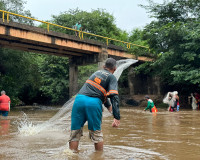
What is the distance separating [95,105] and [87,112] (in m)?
0.18

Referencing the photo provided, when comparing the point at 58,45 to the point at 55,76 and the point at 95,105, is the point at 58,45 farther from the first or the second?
the point at 95,105

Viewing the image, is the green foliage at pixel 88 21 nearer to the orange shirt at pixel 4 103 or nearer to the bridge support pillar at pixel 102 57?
the bridge support pillar at pixel 102 57

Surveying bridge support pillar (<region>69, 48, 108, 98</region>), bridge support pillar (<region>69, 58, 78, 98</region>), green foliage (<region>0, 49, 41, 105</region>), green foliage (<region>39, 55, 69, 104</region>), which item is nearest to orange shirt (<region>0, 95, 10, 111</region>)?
green foliage (<region>0, 49, 41, 105</region>)

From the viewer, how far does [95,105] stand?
4375 millimetres

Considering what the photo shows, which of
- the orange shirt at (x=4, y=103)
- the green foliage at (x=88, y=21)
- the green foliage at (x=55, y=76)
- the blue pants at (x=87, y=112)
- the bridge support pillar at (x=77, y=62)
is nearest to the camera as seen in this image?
the blue pants at (x=87, y=112)

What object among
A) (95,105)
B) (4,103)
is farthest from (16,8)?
(95,105)

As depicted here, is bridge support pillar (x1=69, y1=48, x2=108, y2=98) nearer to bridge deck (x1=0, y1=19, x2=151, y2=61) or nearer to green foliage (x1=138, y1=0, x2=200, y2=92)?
bridge deck (x1=0, y1=19, x2=151, y2=61)

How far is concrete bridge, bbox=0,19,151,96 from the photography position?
19453mm

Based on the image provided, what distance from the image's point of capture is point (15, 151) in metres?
4.90

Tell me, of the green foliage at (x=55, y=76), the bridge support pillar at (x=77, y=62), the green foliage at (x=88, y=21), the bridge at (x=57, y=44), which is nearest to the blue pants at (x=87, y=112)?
the bridge at (x=57, y=44)

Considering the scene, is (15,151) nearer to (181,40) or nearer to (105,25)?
(181,40)

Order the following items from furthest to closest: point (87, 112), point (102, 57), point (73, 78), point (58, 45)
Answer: point (73, 78)
point (102, 57)
point (58, 45)
point (87, 112)

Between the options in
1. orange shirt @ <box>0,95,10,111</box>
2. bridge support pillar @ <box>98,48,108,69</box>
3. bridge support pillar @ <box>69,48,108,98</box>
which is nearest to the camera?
orange shirt @ <box>0,95,10,111</box>

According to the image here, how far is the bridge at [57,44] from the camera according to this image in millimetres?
19375
